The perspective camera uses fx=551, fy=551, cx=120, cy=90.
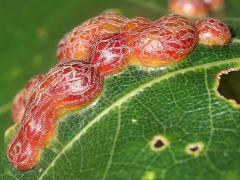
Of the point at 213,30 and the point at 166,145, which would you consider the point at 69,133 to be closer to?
the point at 166,145

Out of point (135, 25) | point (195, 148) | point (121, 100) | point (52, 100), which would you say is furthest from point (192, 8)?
point (195, 148)

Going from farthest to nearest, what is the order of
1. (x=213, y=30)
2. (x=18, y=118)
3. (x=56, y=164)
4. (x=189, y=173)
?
(x=18, y=118)
(x=213, y=30)
(x=56, y=164)
(x=189, y=173)

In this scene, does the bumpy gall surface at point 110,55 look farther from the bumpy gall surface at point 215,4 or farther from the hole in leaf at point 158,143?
the bumpy gall surface at point 215,4

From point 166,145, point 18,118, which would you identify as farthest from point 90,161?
point 18,118

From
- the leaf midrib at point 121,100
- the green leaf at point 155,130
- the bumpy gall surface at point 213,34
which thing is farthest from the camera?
the bumpy gall surface at point 213,34

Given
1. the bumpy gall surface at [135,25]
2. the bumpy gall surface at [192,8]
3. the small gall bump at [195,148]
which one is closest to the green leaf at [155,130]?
the small gall bump at [195,148]
